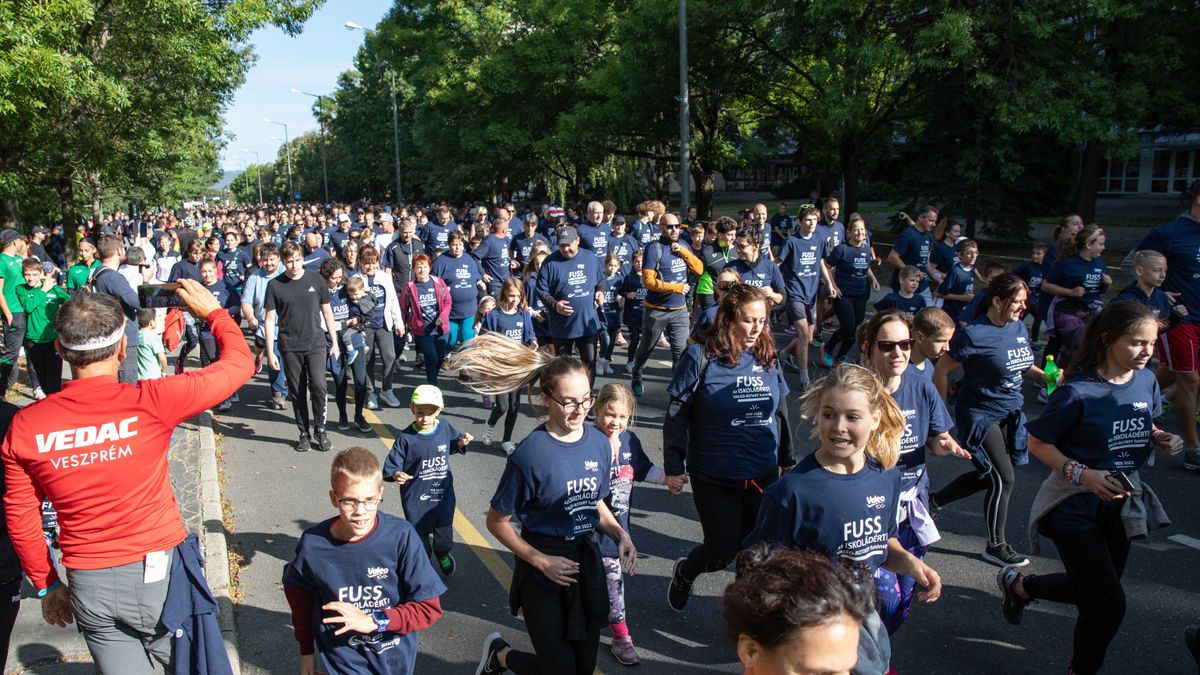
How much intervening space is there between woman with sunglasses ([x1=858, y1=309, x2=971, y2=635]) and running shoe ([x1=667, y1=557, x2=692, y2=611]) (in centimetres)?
125

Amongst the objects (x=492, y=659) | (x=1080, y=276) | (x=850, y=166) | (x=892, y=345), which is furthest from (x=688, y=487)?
(x=850, y=166)

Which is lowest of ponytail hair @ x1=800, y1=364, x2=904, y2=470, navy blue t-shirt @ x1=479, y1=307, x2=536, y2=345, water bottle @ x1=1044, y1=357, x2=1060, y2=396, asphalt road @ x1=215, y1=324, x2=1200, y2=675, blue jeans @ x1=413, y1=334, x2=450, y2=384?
asphalt road @ x1=215, y1=324, x2=1200, y2=675

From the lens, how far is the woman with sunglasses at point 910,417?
4148 mm

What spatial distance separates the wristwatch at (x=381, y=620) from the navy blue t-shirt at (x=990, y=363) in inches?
153

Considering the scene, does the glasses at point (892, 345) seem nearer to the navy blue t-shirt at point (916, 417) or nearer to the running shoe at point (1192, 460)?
the navy blue t-shirt at point (916, 417)

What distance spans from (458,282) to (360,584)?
6498 millimetres

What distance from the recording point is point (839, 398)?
317cm

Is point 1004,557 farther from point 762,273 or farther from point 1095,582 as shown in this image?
point 762,273

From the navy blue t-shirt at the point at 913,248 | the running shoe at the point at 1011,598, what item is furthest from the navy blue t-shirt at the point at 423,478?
the navy blue t-shirt at the point at 913,248

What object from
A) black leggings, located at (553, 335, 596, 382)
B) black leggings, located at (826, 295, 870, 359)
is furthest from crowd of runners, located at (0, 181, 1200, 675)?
black leggings, located at (826, 295, 870, 359)

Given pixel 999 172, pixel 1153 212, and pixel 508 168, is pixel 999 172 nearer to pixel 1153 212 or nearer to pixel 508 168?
pixel 1153 212

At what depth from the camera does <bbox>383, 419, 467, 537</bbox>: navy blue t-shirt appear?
5.42m

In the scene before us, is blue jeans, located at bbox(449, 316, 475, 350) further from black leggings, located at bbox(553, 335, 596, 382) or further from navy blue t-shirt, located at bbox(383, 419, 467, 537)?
navy blue t-shirt, located at bbox(383, 419, 467, 537)

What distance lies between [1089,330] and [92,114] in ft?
60.2
